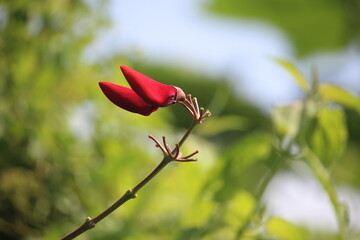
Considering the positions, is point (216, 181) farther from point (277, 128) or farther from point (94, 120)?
point (94, 120)

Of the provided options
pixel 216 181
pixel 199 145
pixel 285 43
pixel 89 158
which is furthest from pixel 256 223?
pixel 285 43

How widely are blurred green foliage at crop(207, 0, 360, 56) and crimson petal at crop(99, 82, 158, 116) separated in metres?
3.03

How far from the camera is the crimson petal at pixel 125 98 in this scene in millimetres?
246

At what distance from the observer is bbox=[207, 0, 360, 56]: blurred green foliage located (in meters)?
3.23

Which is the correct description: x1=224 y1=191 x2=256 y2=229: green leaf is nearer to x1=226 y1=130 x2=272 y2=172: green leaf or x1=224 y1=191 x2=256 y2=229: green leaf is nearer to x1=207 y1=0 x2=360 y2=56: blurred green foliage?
x1=226 y1=130 x2=272 y2=172: green leaf

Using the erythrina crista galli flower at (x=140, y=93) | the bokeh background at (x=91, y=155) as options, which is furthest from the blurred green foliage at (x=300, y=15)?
the erythrina crista galli flower at (x=140, y=93)

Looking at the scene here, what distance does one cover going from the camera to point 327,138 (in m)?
0.47

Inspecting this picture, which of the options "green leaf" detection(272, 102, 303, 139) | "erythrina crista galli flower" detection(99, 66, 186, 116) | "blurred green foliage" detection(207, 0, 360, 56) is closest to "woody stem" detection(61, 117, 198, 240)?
"erythrina crista galli flower" detection(99, 66, 186, 116)

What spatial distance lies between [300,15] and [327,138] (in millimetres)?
2957

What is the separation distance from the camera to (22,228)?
56 centimetres

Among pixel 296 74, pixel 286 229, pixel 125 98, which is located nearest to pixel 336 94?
pixel 296 74

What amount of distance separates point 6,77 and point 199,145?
0.23 m

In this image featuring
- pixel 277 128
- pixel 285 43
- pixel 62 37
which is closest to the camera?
pixel 277 128

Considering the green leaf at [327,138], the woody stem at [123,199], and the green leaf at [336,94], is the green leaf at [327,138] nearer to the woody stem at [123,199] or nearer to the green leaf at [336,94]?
the green leaf at [336,94]
